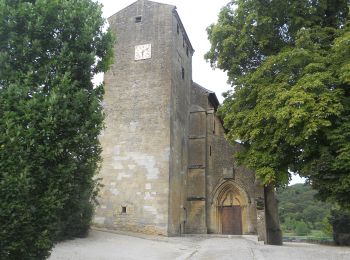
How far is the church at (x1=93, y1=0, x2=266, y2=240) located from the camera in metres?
19.8

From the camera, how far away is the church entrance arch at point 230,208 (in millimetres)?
22766

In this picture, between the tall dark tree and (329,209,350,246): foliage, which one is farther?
(329,209,350,246): foliage

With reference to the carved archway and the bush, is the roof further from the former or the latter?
the bush

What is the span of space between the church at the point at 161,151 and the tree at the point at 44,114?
39.2 feet

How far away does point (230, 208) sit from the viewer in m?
23.1

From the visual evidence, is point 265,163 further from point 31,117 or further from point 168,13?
point 168,13

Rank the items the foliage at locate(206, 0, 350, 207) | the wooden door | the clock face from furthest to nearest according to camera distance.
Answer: the wooden door, the clock face, the foliage at locate(206, 0, 350, 207)

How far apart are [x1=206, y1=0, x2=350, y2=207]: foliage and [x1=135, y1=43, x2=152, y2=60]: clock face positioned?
198 inches

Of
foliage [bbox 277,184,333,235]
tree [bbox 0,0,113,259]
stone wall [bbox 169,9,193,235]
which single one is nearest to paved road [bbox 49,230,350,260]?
tree [bbox 0,0,113,259]

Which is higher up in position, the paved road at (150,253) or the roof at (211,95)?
the roof at (211,95)

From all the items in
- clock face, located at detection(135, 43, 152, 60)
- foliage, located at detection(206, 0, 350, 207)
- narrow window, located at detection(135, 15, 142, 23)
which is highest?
narrow window, located at detection(135, 15, 142, 23)

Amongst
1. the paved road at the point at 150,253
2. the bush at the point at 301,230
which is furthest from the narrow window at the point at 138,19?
the bush at the point at 301,230

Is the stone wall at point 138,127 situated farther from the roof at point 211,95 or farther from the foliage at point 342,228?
the foliage at point 342,228

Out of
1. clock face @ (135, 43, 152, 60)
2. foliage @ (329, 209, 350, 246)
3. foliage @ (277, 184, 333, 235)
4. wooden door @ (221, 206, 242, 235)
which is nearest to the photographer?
foliage @ (329, 209, 350, 246)
